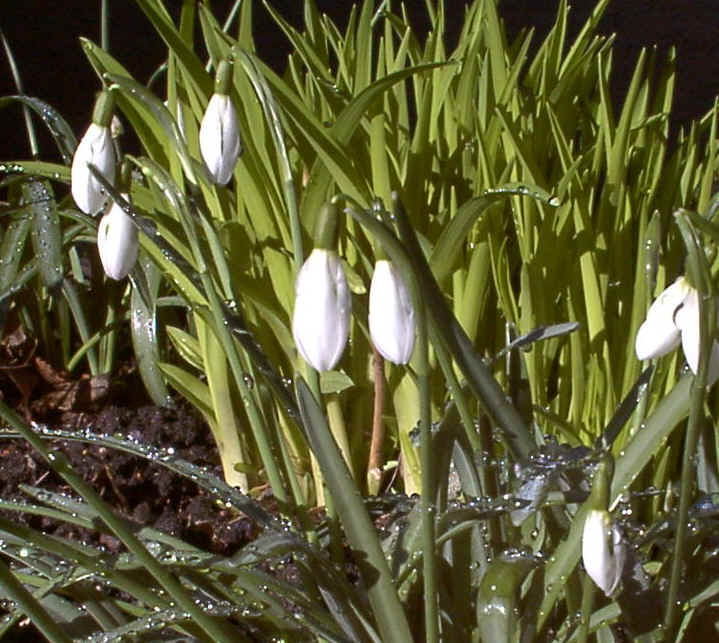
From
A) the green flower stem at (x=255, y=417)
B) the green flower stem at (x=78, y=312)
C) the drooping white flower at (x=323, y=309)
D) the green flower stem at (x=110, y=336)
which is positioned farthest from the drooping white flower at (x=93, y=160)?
the green flower stem at (x=110, y=336)

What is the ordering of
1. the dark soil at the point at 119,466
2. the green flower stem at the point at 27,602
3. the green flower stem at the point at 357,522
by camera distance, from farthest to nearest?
the dark soil at the point at 119,466 → the green flower stem at the point at 357,522 → the green flower stem at the point at 27,602

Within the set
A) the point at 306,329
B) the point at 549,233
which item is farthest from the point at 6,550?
the point at 549,233

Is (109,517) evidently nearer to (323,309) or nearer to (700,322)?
(323,309)

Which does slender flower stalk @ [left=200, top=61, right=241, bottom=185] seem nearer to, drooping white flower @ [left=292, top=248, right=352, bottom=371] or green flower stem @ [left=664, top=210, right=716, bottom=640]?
drooping white flower @ [left=292, top=248, right=352, bottom=371]

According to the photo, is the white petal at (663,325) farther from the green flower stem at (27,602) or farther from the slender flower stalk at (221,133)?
the green flower stem at (27,602)

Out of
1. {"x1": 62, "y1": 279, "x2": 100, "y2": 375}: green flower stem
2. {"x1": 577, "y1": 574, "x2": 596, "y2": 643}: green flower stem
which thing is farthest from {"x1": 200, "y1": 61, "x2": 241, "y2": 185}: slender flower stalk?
{"x1": 62, "y1": 279, "x2": 100, "y2": 375}: green flower stem

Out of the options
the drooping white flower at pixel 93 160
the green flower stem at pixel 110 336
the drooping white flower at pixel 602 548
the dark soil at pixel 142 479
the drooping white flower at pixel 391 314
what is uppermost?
the drooping white flower at pixel 93 160

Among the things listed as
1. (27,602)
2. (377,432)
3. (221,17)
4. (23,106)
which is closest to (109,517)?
(27,602)

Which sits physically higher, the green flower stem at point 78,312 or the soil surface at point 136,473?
the green flower stem at point 78,312
